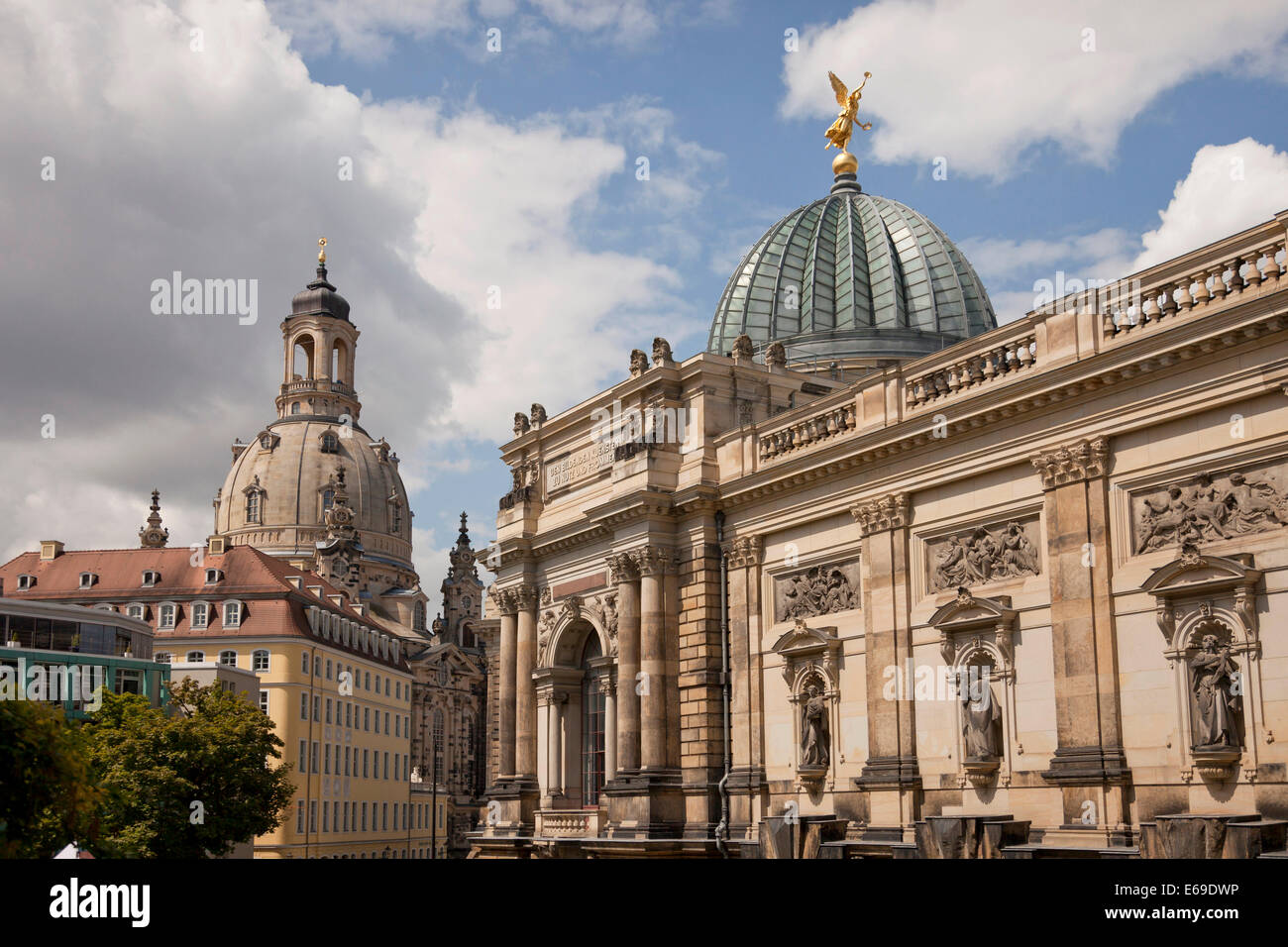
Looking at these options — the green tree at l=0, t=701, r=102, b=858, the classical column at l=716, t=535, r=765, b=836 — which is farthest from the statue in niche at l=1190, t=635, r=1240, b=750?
the green tree at l=0, t=701, r=102, b=858

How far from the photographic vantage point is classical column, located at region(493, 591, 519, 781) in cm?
4584

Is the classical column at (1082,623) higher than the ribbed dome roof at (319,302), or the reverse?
the ribbed dome roof at (319,302)

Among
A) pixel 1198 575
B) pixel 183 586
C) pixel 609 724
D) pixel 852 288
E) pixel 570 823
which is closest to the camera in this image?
pixel 1198 575

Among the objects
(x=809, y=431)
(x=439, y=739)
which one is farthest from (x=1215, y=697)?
(x=439, y=739)

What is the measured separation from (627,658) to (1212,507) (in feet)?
60.2

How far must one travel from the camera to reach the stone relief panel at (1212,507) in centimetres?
2456

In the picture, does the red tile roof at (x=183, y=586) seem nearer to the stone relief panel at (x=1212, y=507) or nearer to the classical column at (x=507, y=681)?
the classical column at (x=507, y=681)

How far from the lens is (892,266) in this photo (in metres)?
53.5

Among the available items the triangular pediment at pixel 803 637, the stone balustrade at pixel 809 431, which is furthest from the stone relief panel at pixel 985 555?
the stone balustrade at pixel 809 431

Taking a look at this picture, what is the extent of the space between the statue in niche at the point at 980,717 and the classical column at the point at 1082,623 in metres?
1.82

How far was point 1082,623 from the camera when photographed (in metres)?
27.4

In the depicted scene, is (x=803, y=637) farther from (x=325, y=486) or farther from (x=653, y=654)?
(x=325, y=486)

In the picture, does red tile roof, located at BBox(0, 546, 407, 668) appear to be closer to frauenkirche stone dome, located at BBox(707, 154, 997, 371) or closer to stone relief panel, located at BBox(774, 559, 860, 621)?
frauenkirche stone dome, located at BBox(707, 154, 997, 371)
